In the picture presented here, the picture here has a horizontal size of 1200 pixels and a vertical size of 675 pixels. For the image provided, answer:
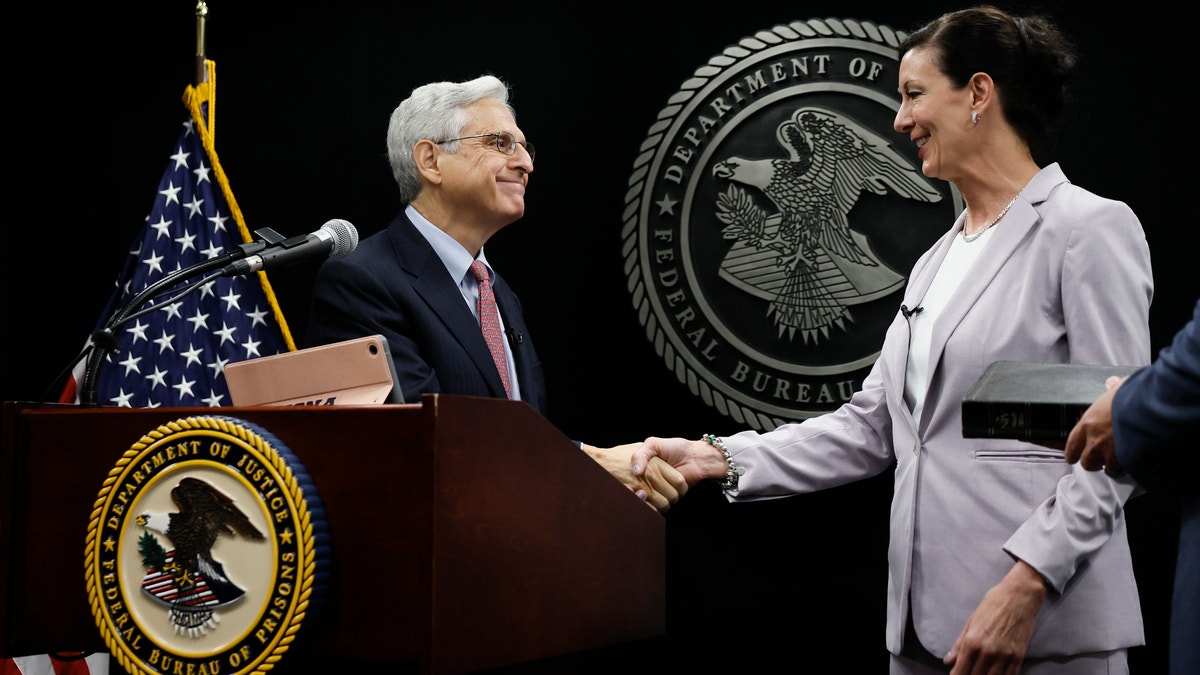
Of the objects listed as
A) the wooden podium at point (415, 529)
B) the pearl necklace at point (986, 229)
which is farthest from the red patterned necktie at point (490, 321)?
the pearl necklace at point (986, 229)

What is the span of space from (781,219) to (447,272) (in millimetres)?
998

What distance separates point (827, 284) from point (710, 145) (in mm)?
492

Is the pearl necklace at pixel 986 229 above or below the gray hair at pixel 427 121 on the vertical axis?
below

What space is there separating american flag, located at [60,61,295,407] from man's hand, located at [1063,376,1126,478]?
2296 millimetres

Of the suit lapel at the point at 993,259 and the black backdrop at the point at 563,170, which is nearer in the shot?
the suit lapel at the point at 993,259

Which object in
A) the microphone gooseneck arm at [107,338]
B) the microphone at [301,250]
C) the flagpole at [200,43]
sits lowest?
the microphone gooseneck arm at [107,338]

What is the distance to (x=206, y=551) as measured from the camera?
1394 millimetres

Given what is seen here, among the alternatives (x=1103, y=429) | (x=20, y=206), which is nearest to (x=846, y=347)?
(x=1103, y=429)

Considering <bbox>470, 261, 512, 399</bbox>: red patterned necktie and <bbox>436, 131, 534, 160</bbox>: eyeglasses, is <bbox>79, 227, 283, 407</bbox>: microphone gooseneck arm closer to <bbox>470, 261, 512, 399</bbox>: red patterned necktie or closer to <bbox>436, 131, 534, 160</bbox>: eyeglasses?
<bbox>470, 261, 512, 399</bbox>: red patterned necktie

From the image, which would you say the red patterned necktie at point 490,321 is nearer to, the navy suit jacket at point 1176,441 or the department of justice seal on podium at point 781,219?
the department of justice seal on podium at point 781,219

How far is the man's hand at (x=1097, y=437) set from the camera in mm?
1260

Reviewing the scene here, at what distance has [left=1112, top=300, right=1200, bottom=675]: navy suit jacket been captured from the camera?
118 centimetres

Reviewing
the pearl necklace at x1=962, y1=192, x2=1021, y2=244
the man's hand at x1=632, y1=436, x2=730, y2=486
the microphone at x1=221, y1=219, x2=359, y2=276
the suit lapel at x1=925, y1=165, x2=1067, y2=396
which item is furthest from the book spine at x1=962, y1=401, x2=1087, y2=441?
the man's hand at x1=632, y1=436, x2=730, y2=486

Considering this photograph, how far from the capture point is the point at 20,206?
3635mm
